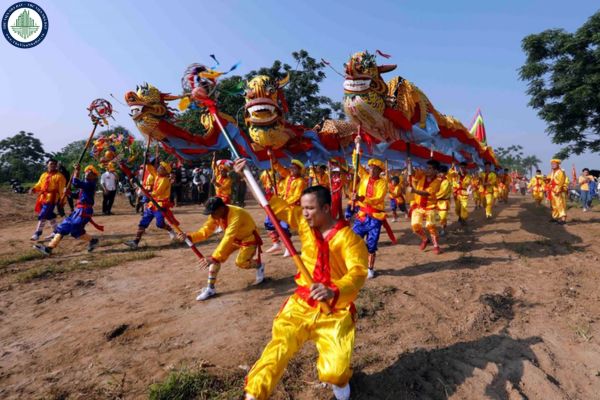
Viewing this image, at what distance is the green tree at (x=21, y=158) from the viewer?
2755 centimetres

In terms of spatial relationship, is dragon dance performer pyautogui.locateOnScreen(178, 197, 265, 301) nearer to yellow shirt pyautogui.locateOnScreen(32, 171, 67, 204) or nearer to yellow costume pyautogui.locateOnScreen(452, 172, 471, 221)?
yellow shirt pyautogui.locateOnScreen(32, 171, 67, 204)

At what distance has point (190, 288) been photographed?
5.47 metres

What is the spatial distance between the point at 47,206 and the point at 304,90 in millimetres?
15123

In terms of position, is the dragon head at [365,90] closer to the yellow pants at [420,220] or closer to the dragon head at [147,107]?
the yellow pants at [420,220]

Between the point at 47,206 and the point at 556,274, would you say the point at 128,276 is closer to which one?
the point at 47,206

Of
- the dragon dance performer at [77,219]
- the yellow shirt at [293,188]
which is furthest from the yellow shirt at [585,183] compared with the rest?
the dragon dance performer at [77,219]

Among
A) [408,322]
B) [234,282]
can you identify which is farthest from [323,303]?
[234,282]

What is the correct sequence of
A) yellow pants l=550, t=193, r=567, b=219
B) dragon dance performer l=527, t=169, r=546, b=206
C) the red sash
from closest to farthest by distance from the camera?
the red sash, yellow pants l=550, t=193, r=567, b=219, dragon dance performer l=527, t=169, r=546, b=206

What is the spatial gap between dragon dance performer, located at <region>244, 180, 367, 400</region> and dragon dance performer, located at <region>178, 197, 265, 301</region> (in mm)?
2190

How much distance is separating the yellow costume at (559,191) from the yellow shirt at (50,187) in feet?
46.8

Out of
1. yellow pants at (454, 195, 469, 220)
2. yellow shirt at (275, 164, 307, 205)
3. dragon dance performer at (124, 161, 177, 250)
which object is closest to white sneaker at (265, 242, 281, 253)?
yellow shirt at (275, 164, 307, 205)

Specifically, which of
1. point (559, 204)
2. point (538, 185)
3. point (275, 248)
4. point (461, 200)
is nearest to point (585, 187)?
point (538, 185)

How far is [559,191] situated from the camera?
451 inches

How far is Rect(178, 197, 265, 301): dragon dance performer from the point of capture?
4.99 metres
